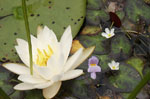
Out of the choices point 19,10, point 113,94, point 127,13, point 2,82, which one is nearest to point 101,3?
point 127,13

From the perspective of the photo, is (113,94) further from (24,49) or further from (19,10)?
(19,10)

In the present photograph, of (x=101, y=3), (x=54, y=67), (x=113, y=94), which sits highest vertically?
(x=101, y=3)

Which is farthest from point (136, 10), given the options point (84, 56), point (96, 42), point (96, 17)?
point (84, 56)

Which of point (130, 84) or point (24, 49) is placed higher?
point (24, 49)

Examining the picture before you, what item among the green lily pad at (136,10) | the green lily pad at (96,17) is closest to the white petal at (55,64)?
the green lily pad at (96,17)

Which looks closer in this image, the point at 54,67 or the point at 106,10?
the point at 54,67

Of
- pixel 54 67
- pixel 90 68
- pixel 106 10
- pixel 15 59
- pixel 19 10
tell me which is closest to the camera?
pixel 54 67

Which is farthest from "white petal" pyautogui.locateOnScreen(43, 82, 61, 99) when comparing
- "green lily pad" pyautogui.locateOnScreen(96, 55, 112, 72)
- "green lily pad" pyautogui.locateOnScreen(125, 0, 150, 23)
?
"green lily pad" pyautogui.locateOnScreen(125, 0, 150, 23)

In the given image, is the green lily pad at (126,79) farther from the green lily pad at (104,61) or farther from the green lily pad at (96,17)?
the green lily pad at (96,17)

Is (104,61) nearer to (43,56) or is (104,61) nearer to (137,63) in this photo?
(137,63)
